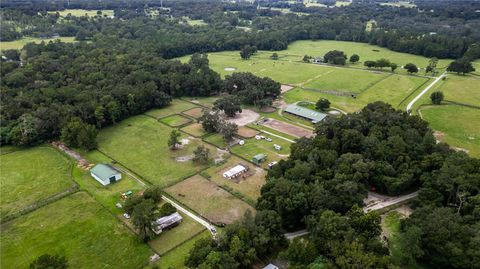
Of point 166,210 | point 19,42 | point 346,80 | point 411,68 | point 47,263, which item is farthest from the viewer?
point 19,42

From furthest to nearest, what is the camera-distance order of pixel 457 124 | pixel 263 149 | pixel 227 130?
pixel 457 124, pixel 227 130, pixel 263 149

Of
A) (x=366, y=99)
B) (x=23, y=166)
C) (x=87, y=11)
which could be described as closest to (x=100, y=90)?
(x=23, y=166)

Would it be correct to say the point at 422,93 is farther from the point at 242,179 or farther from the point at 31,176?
the point at 31,176

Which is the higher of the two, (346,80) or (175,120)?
(346,80)

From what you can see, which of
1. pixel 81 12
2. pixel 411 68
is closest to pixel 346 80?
pixel 411 68

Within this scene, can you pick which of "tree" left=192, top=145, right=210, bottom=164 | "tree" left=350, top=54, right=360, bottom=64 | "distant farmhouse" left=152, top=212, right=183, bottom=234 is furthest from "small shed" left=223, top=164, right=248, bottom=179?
"tree" left=350, top=54, right=360, bottom=64

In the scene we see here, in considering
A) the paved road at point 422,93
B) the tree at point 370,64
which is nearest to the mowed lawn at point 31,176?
the paved road at point 422,93

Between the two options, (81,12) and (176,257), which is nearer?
(176,257)

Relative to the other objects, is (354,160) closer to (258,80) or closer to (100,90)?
(258,80)

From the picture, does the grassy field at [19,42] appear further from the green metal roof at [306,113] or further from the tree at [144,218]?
the tree at [144,218]
